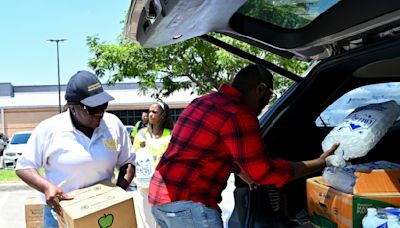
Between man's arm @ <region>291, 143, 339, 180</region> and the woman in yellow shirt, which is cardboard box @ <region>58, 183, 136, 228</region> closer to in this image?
man's arm @ <region>291, 143, 339, 180</region>

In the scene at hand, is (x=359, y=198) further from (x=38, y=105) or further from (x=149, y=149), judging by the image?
(x=38, y=105)

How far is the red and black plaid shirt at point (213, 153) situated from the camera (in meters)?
2.37

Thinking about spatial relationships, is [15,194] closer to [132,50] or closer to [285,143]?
[132,50]

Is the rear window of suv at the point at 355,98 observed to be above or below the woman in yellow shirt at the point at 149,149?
above

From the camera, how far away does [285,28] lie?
2904mm

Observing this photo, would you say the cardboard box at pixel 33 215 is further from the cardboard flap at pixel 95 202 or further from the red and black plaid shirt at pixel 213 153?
the red and black plaid shirt at pixel 213 153

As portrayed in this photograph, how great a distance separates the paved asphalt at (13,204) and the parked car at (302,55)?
4611mm

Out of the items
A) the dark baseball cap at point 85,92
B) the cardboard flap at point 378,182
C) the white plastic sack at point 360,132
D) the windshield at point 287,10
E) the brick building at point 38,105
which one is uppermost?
the windshield at point 287,10

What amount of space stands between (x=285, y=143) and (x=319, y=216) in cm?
58

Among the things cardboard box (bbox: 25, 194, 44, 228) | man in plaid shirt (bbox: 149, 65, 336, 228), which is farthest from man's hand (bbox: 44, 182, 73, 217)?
cardboard box (bbox: 25, 194, 44, 228)

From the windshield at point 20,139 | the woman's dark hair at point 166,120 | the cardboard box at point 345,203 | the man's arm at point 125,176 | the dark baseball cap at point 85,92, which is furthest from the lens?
the windshield at point 20,139

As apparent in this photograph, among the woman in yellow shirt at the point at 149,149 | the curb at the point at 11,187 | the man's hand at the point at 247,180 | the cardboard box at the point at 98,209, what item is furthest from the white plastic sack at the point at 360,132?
the curb at the point at 11,187

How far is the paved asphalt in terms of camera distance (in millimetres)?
7945

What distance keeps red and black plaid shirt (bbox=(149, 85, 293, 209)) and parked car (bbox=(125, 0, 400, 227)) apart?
0.88 ft
